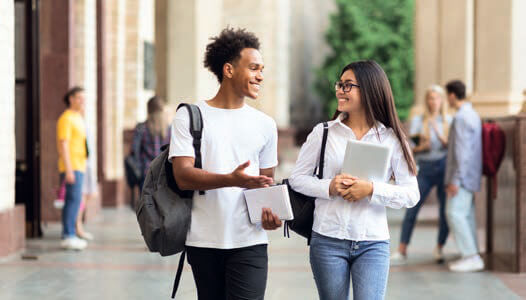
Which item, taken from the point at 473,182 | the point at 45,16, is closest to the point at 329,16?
the point at 45,16

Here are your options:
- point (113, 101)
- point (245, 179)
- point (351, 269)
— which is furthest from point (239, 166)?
point (113, 101)

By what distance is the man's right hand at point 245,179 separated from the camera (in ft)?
12.0

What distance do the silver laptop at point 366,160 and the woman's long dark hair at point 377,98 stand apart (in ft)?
0.74

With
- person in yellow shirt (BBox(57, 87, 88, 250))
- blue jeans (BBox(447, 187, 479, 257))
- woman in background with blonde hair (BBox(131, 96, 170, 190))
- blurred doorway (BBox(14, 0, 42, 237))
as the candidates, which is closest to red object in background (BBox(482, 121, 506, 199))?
blue jeans (BBox(447, 187, 479, 257))

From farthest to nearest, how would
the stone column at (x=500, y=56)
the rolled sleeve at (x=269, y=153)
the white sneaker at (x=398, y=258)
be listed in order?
1. the stone column at (x=500, y=56)
2. the white sneaker at (x=398, y=258)
3. the rolled sleeve at (x=269, y=153)

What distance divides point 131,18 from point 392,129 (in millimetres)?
14343

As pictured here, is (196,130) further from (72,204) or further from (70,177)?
(72,204)

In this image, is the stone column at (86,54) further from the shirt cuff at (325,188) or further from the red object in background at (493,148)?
the shirt cuff at (325,188)

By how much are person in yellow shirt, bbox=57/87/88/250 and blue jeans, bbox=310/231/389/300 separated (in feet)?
21.1

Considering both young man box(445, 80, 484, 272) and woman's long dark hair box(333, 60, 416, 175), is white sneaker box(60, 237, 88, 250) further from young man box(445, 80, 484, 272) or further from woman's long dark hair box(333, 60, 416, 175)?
woman's long dark hair box(333, 60, 416, 175)

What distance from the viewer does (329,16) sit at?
48750 mm

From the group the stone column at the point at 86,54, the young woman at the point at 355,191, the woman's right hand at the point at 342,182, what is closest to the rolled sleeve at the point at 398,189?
the young woman at the point at 355,191

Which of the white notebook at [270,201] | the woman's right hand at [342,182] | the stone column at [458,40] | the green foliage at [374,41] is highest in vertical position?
the green foliage at [374,41]

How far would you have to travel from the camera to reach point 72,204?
10.1 metres
